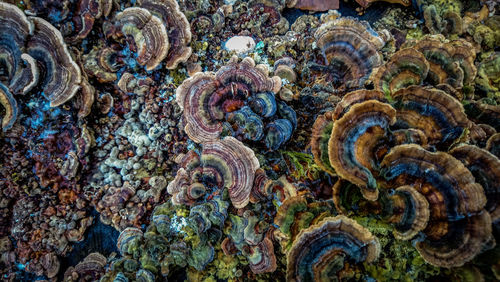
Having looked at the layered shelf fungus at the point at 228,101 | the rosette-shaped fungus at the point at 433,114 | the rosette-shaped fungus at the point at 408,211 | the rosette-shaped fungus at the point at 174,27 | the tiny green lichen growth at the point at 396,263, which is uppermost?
the rosette-shaped fungus at the point at 174,27

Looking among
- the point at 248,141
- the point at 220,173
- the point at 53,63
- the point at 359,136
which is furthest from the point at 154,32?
the point at 359,136

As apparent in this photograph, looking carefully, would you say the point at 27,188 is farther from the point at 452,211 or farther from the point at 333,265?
the point at 452,211

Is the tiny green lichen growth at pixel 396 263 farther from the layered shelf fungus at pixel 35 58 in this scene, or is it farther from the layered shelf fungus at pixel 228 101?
the layered shelf fungus at pixel 35 58

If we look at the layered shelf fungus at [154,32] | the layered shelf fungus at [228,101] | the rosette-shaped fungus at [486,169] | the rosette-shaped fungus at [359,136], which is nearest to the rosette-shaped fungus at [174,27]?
the layered shelf fungus at [154,32]

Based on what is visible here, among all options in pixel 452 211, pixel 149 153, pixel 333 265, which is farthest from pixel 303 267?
pixel 149 153

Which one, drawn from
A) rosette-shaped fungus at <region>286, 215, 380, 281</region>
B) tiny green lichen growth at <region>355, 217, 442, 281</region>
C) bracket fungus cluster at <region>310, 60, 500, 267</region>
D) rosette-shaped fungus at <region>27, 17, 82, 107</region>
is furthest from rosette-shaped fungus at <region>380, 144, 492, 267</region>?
rosette-shaped fungus at <region>27, 17, 82, 107</region>

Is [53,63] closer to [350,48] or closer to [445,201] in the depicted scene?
[350,48]

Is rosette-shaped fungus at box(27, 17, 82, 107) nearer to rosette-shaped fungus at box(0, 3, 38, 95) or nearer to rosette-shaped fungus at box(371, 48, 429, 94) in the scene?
rosette-shaped fungus at box(0, 3, 38, 95)
